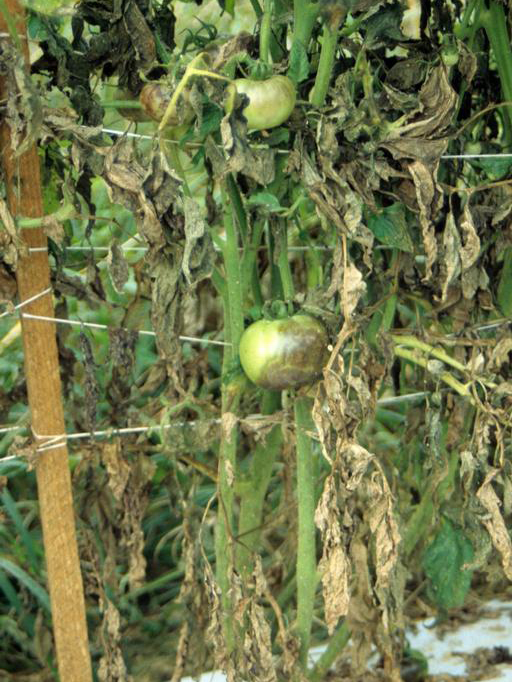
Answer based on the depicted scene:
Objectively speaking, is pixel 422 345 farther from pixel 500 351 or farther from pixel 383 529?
pixel 383 529

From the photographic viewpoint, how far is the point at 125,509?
1511 mm

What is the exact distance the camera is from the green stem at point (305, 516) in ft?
4.42

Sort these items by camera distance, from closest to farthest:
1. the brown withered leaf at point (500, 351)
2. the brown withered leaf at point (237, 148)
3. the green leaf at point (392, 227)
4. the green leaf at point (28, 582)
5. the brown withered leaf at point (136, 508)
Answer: the brown withered leaf at point (237, 148)
the green leaf at point (392, 227)
the brown withered leaf at point (500, 351)
the brown withered leaf at point (136, 508)
the green leaf at point (28, 582)

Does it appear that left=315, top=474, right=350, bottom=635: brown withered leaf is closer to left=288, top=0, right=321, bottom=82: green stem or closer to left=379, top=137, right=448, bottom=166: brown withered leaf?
left=379, top=137, right=448, bottom=166: brown withered leaf

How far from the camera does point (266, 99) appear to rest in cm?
112

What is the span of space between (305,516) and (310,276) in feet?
1.45

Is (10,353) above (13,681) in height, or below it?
above

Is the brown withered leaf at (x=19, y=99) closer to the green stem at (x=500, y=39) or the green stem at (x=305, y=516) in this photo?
the green stem at (x=305, y=516)

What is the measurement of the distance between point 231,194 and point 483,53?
20.3 inches

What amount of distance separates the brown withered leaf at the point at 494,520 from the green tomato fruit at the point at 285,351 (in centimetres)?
28

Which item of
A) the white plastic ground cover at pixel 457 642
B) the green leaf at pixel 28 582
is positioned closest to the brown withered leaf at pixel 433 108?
the white plastic ground cover at pixel 457 642

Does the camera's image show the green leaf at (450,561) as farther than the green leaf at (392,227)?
Yes

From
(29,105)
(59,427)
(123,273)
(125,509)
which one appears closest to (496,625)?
(125,509)

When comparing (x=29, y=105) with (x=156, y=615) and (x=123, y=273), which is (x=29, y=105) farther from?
(x=156, y=615)
